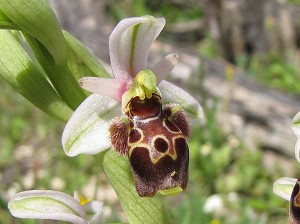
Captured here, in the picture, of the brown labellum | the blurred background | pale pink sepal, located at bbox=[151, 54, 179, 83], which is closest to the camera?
the brown labellum

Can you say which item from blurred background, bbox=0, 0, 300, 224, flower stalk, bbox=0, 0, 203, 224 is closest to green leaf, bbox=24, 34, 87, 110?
flower stalk, bbox=0, 0, 203, 224

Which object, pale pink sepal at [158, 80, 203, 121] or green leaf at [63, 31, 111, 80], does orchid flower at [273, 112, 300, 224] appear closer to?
pale pink sepal at [158, 80, 203, 121]

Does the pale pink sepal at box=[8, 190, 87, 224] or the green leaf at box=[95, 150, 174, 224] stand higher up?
the pale pink sepal at box=[8, 190, 87, 224]

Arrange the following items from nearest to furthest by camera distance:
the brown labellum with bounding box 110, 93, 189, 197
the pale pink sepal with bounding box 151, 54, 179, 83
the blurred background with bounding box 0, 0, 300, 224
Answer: the brown labellum with bounding box 110, 93, 189, 197, the pale pink sepal with bounding box 151, 54, 179, 83, the blurred background with bounding box 0, 0, 300, 224

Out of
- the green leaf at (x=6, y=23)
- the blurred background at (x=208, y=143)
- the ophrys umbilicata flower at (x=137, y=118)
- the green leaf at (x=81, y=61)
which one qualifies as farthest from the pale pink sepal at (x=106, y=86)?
the blurred background at (x=208, y=143)

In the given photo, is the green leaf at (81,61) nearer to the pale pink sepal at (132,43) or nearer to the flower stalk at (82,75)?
the flower stalk at (82,75)

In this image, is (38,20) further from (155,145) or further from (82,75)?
(155,145)
